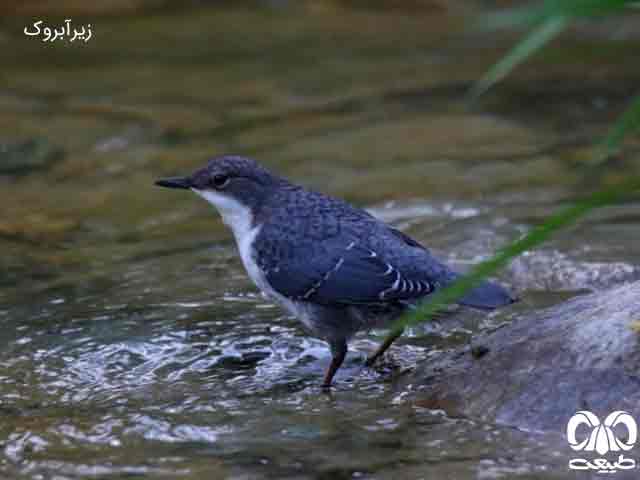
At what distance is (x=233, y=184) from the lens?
5.19 m

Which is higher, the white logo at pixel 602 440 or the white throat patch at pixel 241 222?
the white throat patch at pixel 241 222

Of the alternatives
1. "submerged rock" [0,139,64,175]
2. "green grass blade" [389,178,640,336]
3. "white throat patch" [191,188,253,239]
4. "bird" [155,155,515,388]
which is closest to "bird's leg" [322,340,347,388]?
"bird" [155,155,515,388]

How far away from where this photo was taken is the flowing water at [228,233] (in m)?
4.07

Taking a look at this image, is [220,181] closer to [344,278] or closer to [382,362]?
[344,278]

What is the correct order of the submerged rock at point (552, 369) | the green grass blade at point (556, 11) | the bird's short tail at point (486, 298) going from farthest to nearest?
1. the bird's short tail at point (486, 298)
2. the submerged rock at point (552, 369)
3. the green grass blade at point (556, 11)

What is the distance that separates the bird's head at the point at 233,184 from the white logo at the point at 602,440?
1.84 meters

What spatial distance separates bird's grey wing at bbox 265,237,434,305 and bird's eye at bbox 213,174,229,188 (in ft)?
1.73

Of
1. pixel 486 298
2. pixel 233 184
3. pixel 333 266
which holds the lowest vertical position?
pixel 486 298

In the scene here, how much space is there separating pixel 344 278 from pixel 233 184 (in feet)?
2.36

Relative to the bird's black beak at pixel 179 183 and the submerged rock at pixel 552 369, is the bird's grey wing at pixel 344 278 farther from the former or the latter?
the bird's black beak at pixel 179 183

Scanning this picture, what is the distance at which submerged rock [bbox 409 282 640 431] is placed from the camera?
12.8 feet

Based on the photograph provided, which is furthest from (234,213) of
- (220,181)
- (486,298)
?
(486,298)

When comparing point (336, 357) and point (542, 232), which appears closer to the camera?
point (542, 232)

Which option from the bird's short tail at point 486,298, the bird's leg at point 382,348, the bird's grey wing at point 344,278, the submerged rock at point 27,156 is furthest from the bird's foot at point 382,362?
the submerged rock at point 27,156
